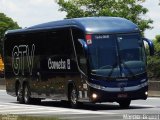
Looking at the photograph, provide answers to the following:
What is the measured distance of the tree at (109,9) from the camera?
2520 inches

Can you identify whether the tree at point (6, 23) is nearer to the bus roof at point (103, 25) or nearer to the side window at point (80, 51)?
the bus roof at point (103, 25)

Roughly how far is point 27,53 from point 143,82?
787 cm

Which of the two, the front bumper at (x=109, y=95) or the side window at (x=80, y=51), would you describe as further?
the side window at (x=80, y=51)

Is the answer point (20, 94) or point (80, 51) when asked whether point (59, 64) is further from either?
point (20, 94)

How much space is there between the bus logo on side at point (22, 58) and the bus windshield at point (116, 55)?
6.49 meters

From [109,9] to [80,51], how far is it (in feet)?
123

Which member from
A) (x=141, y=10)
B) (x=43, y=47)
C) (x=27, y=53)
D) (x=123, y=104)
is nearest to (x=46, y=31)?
(x=43, y=47)

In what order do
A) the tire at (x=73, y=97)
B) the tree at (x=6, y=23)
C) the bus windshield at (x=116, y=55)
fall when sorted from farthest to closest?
the tree at (x=6, y=23) → the tire at (x=73, y=97) → the bus windshield at (x=116, y=55)

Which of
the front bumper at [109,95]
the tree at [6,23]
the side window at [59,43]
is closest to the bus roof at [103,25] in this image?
the side window at [59,43]

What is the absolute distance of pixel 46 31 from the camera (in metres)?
30.9

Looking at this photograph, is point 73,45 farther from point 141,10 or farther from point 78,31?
point 141,10

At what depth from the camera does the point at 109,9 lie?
64.2 m

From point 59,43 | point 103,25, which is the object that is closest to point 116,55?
point 103,25

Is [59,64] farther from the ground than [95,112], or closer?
farther from the ground
